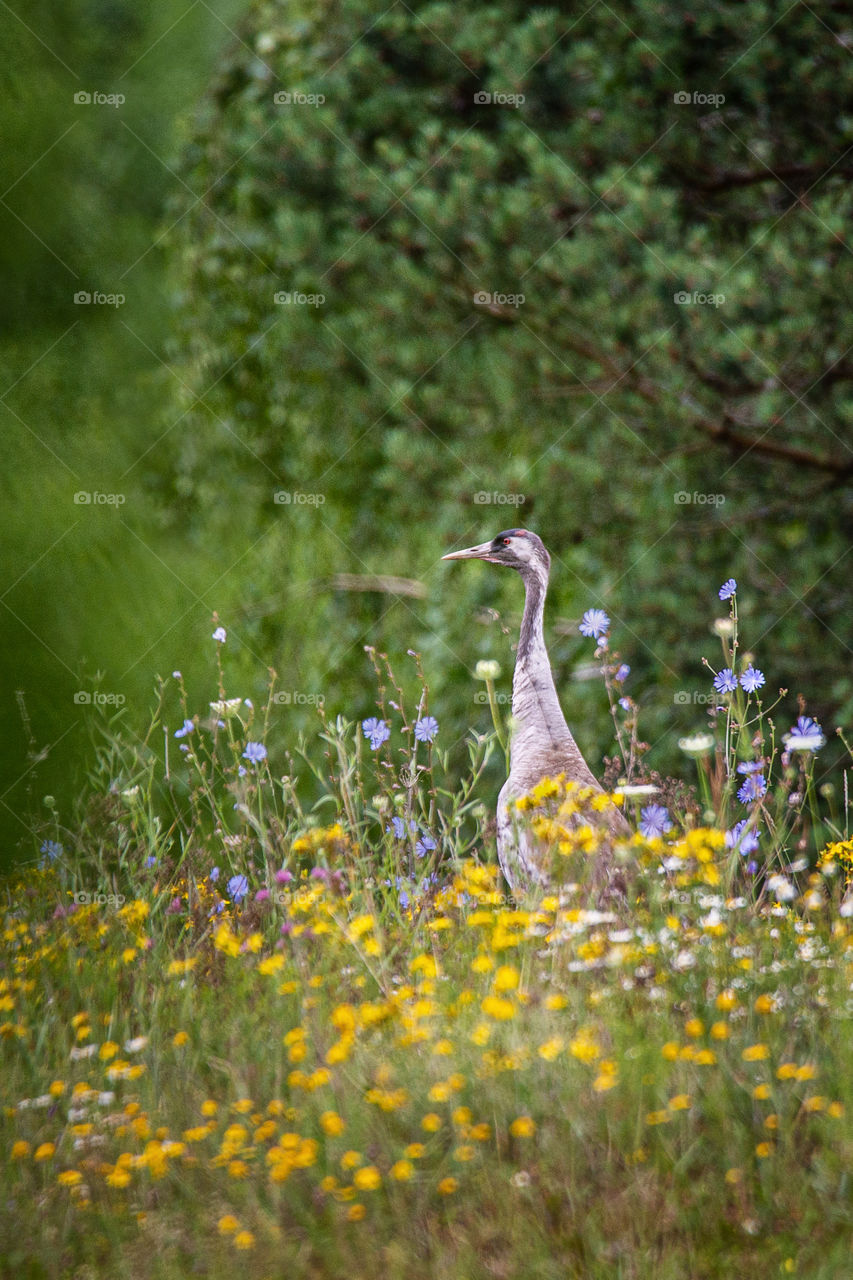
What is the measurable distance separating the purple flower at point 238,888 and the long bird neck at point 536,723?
734 millimetres

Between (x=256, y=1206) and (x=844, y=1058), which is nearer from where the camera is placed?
(x=256, y=1206)

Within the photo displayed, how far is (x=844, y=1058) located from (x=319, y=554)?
125 inches

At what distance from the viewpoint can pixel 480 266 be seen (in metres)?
4.00

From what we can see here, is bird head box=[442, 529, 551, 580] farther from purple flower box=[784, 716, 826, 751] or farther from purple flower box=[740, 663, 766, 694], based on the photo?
purple flower box=[784, 716, 826, 751]

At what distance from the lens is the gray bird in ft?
9.83

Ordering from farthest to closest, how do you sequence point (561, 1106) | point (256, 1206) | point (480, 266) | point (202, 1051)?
point (480, 266), point (202, 1051), point (561, 1106), point (256, 1206)

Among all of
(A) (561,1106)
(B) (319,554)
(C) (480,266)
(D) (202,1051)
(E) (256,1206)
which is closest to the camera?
(E) (256,1206)

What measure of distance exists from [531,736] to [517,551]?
63 centimetres

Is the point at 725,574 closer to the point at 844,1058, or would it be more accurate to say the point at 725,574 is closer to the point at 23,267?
the point at 844,1058

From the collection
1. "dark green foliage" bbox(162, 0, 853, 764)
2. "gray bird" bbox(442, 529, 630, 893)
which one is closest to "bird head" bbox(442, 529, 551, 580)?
"gray bird" bbox(442, 529, 630, 893)

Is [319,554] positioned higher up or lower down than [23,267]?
lower down

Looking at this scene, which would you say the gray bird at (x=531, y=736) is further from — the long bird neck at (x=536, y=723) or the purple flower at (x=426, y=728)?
the purple flower at (x=426, y=728)

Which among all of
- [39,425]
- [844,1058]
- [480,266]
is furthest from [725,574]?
[39,425]

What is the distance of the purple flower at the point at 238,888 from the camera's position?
10.4ft
